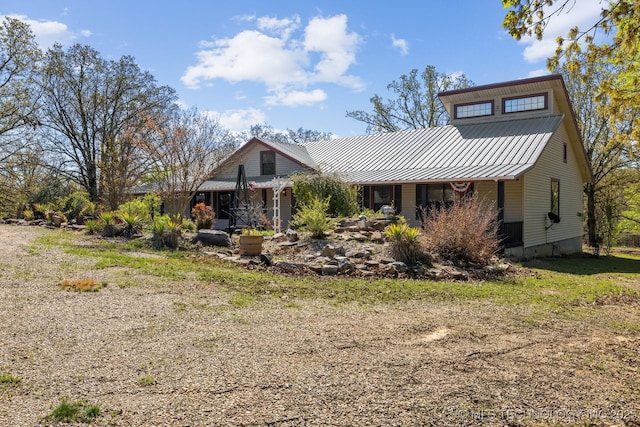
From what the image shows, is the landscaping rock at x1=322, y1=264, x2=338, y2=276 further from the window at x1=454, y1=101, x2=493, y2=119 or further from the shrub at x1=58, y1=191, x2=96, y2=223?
the shrub at x1=58, y1=191, x2=96, y2=223

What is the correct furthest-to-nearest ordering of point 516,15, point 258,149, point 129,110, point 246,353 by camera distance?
point 129,110 < point 258,149 < point 516,15 < point 246,353

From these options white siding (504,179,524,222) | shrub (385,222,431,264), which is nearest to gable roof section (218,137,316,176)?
white siding (504,179,524,222)

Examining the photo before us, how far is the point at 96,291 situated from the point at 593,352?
22.4ft

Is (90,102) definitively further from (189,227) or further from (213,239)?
(213,239)

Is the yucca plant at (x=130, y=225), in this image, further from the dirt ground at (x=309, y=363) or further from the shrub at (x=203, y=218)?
the dirt ground at (x=309, y=363)

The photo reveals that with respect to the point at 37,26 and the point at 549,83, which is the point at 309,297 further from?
the point at 37,26

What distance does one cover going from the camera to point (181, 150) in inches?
753

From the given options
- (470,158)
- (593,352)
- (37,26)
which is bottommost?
(593,352)

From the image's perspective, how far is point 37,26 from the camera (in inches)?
805

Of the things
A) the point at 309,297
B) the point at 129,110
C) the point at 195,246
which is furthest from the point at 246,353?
the point at 129,110

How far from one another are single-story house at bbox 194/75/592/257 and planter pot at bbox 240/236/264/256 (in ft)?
15.5

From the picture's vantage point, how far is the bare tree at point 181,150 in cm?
1838

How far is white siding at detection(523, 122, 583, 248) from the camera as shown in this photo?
16491mm

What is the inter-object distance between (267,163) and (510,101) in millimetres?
11719
